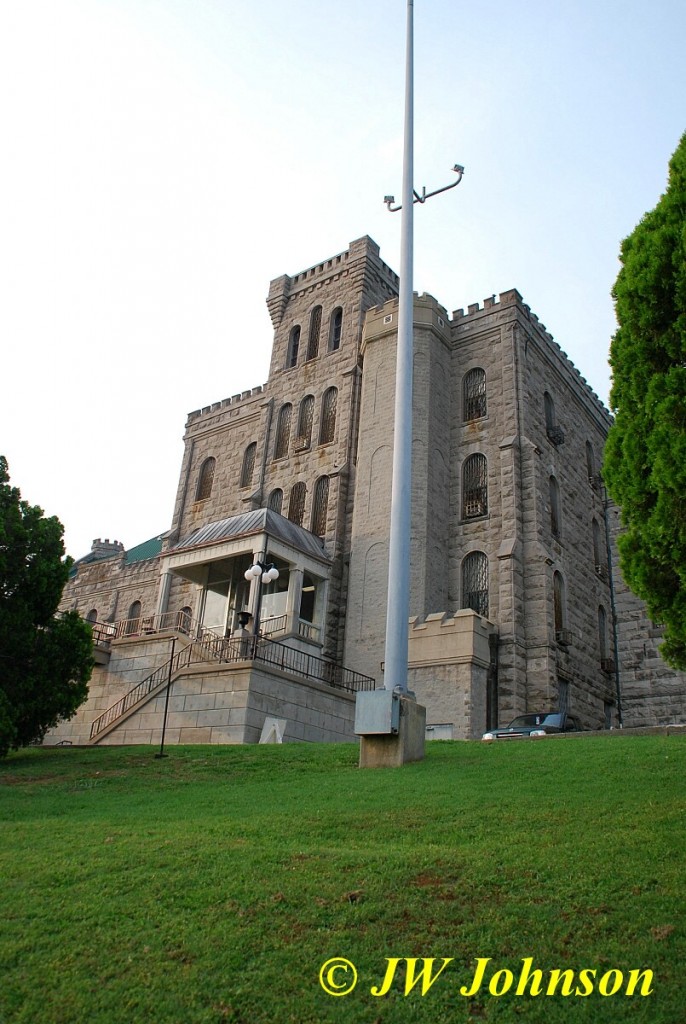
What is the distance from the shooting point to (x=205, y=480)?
132 ft

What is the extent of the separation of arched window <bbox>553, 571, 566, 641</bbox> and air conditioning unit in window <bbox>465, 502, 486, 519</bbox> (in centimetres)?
321

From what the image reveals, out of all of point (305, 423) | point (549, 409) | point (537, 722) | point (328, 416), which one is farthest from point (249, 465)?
point (537, 722)

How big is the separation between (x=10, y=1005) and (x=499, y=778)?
24.8 ft

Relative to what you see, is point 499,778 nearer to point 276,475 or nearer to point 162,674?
point 162,674

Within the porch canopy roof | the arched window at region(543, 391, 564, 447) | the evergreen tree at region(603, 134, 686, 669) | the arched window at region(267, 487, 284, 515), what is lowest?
the evergreen tree at region(603, 134, 686, 669)

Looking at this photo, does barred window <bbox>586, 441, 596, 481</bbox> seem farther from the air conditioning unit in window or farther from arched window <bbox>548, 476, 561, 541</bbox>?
the air conditioning unit in window

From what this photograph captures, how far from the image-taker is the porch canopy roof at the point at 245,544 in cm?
2725

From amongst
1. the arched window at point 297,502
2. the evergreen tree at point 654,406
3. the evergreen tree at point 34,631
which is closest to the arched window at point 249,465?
the arched window at point 297,502

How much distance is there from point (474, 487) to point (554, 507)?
2880 mm

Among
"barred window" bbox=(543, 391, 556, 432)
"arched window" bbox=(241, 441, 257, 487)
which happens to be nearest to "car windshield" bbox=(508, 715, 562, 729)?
"barred window" bbox=(543, 391, 556, 432)

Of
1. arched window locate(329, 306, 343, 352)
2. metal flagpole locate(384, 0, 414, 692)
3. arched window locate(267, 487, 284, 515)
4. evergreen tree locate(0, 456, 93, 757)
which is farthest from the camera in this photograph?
arched window locate(329, 306, 343, 352)

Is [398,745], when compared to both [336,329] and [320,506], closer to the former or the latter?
[320,506]

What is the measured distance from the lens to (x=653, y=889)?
711cm

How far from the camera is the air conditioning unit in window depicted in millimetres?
29719
